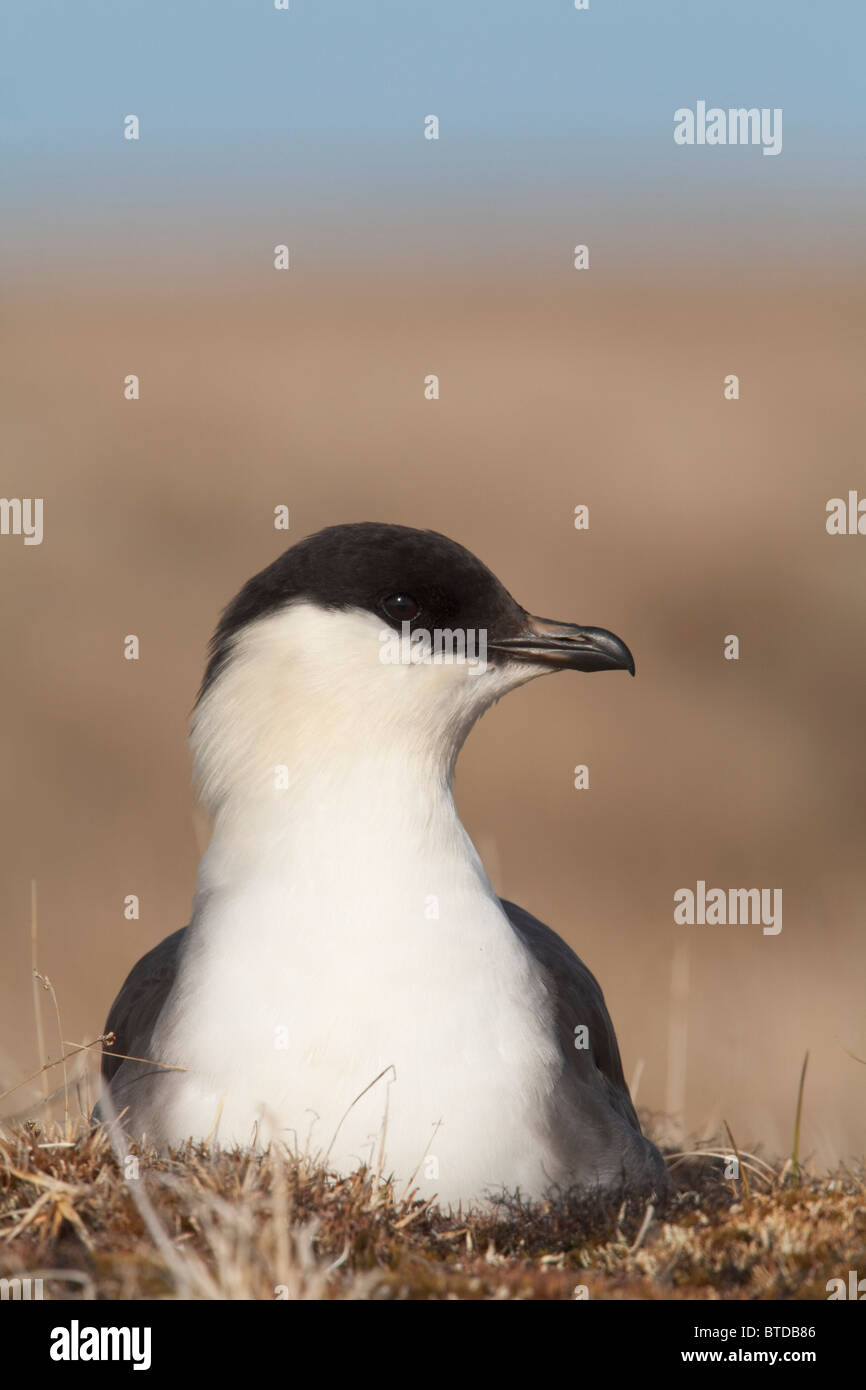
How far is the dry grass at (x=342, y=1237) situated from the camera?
4.04m

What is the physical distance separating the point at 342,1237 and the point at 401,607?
7.15ft

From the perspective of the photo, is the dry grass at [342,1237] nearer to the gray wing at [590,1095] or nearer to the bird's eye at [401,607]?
the gray wing at [590,1095]

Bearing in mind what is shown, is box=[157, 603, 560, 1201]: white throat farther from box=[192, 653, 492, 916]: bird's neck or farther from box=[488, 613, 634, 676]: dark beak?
box=[488, 613, 634, 676]: dark beak

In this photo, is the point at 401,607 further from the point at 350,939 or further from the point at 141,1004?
the point at 141,1004

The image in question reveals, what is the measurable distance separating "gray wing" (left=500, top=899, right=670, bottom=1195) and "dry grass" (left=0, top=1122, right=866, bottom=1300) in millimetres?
227

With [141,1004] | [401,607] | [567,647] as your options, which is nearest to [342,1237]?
[141,1004]

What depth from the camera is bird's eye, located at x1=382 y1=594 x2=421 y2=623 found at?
5.61 m

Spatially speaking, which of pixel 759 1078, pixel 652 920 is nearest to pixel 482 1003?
pixel 759 1078

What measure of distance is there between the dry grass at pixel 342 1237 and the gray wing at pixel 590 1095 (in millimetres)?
227

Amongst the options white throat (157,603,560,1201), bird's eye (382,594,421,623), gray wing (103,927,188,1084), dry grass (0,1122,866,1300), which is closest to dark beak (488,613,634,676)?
white throat (157,603,560,1201)

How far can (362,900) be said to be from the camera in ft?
17.2

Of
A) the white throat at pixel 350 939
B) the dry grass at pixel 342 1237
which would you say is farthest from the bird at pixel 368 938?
the dry grass at pixel 342 1237

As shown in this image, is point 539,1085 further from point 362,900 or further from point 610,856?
point 610,856

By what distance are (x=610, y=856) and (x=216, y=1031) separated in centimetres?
1682
